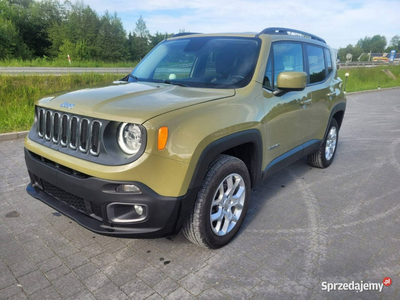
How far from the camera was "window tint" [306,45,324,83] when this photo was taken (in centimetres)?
411

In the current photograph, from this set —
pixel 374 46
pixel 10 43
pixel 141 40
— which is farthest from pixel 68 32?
pixel 374 46

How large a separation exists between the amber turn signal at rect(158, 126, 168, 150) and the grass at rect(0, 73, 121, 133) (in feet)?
19.0

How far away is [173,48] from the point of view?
380 cm

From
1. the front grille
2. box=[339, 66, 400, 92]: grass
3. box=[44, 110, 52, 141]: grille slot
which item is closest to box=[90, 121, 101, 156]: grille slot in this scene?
the front grille

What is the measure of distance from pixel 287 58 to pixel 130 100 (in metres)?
2.03

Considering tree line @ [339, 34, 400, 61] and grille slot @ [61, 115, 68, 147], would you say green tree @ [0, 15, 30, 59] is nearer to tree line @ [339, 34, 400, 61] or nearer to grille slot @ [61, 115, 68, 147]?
grille slot @ [61, 115, 68, 147]

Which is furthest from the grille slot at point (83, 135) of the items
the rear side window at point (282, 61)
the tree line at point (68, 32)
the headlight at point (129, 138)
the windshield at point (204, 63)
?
the tree line at point (68, 32)

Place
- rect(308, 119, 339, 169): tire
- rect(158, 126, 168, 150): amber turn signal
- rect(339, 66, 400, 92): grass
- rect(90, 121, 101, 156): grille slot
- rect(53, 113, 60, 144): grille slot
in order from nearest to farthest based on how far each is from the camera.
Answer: rect(158, 126, 168, 150): amber turn signal → rect(90, 121, 101, 156): grille slot → rect(53, 113, 60, 144): grille slot → rect(308, 119, 339, 169): tire → rect(339, 66, 400, 92): grass

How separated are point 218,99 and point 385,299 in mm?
1992

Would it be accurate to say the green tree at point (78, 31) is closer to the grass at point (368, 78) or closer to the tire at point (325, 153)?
the grass at point (368, 78)

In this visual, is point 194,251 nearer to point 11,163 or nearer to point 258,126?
point 258,126

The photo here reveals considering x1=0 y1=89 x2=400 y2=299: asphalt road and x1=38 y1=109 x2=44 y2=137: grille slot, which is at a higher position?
x1=38 y1=109 x2=44 y2=137: grille slot

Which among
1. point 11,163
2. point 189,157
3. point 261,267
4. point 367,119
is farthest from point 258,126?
point 367,119

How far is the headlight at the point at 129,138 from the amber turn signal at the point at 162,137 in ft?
0.50
